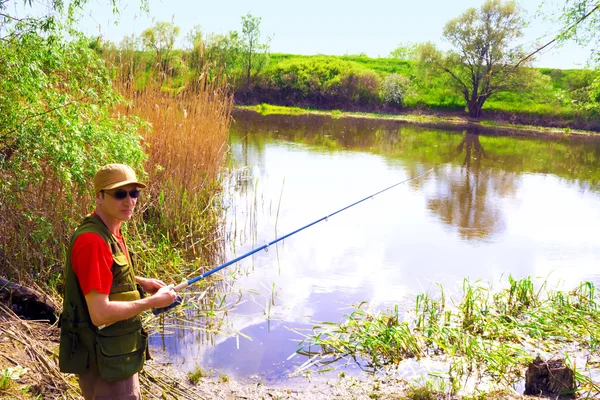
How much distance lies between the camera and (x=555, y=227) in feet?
31.3

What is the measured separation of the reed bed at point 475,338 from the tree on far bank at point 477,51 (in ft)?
108

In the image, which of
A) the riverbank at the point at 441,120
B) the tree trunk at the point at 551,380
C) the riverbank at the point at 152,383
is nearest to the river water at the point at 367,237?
the riverbank at the point at 152,383

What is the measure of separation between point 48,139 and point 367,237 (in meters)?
5.31

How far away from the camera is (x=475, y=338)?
14.3 feet

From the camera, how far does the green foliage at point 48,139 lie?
3951 millimetres

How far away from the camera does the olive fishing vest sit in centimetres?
202

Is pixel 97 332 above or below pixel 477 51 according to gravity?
below

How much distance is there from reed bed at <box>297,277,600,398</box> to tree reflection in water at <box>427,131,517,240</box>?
11.4 feet

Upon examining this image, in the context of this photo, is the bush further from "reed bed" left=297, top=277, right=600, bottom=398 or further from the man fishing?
the man fishing

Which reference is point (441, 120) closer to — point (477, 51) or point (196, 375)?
point (477, 51)

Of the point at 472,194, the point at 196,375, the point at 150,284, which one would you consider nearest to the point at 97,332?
the point at 150,284

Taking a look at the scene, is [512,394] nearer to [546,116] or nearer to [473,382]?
[473,382]

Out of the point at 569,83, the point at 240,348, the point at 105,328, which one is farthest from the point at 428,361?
the point at 569,83

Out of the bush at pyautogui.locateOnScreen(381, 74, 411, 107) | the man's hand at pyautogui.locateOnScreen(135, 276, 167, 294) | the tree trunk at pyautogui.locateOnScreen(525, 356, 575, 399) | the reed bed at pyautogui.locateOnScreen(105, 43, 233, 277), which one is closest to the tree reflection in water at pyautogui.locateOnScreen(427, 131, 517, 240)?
the reed bed at pyautogui.locateOnScreen(105, 43, 233, 277)
